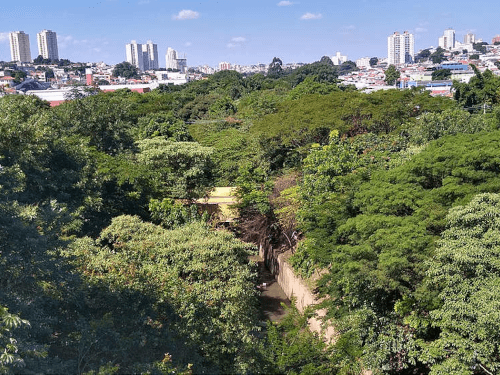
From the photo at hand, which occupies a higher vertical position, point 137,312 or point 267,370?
point 137,312

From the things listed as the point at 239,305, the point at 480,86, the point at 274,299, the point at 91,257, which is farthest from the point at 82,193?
the point at 480,86

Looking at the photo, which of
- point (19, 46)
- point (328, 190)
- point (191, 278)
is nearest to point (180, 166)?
point (328, 190)

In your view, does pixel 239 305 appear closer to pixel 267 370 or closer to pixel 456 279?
pixel 267 370

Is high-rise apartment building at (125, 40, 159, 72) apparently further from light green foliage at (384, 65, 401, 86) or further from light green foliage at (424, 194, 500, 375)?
light green foliage at (424, 194, 500, 375)

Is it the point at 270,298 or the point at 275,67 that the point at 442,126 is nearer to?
the point at 270,298

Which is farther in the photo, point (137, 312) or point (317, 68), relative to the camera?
point (317, 68)
